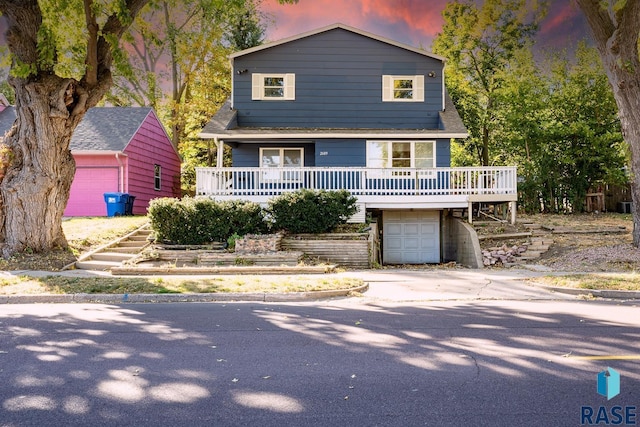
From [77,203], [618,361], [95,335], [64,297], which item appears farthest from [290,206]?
[77,203]

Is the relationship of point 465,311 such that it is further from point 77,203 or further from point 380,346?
point 77,203

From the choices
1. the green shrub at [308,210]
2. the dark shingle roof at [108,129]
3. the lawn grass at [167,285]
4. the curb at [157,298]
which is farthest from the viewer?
the dark shingle roof at [108,129]

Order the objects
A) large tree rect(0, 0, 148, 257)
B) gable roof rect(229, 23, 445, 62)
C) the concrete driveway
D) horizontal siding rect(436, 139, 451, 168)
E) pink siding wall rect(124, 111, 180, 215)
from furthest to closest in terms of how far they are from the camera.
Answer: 1. pink siding wall rect(124, 111, 180, 215)
2. gable roof rect(229, 23, 445, 62)
3. horizontal siding rect(436, 139, 451, 168)
4. large tree rect(0, 0, 148, 257)
5. the concrete driveway

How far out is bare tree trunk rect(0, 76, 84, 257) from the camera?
1289 centimetres

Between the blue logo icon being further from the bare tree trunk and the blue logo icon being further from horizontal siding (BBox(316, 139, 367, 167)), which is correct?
horizontal siding (BBox(316, 139, 367, 167))

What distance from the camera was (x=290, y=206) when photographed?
14.8 metres

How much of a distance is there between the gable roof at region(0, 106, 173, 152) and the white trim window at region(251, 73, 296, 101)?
7.41 metres

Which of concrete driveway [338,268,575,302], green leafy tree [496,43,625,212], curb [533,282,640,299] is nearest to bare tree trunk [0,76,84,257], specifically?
concrete driveway [338,268,575,302]

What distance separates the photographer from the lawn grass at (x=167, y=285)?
31.0ft

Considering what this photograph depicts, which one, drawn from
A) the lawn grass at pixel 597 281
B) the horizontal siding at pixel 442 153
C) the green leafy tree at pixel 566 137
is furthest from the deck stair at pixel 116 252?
the green leafy tree at pixel 566 137

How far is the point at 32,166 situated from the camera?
→ 13008 millimetres

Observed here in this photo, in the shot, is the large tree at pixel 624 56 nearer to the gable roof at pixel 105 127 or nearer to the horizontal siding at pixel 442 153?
the horizontal siding at pixel 442 153

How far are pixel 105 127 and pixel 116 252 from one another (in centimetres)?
1279

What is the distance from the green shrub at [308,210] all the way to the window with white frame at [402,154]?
586 centimetres
